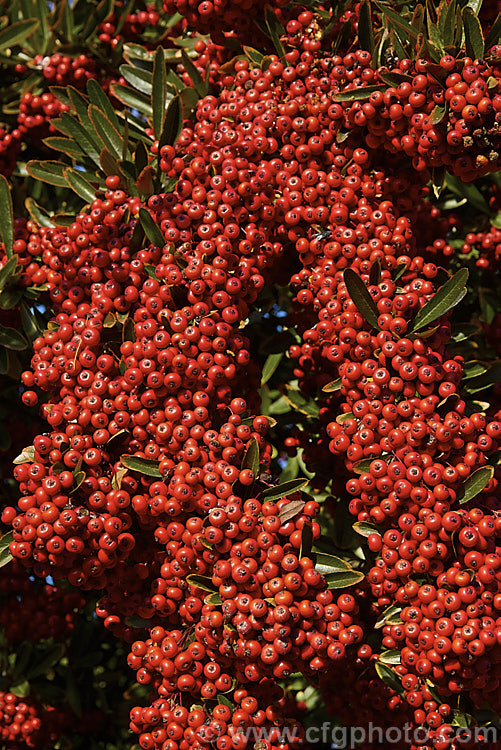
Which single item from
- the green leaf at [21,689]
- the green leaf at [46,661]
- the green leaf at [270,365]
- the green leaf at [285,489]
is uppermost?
the green leaf at [285,489]

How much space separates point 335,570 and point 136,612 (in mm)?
914

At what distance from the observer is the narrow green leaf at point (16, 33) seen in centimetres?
452

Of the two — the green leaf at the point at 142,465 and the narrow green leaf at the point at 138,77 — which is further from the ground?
the narrow green leaf at the point at 138,77

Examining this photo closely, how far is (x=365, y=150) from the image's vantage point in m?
3.36

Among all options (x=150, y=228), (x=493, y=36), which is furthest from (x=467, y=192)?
(x=150, y=228)

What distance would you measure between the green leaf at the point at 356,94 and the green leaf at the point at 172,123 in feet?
2.58

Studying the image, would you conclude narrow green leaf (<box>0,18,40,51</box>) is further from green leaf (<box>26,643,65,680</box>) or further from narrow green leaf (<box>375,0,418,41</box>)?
green leaf (<box>26,643,65,680</box>)

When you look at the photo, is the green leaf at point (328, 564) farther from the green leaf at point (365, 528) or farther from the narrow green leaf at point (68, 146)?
the narrow green leaf at point (68, 146)

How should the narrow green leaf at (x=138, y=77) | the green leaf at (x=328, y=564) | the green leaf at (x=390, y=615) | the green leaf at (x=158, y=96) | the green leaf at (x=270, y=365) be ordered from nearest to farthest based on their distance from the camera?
the green leaf at (x=328, y=564) → the green leaf at (x=390, y=615) → the green leaf at (x=158, y=96) → the narrow green leaf at (x=138, y=77) → the green leaf at (x=270, y=365)

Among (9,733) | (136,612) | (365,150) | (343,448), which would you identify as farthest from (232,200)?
(9,733)

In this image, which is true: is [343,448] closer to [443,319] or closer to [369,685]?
[443,319]

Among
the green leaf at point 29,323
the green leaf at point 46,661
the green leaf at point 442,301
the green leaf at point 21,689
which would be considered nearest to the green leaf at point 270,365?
the green leaf at point 29,323

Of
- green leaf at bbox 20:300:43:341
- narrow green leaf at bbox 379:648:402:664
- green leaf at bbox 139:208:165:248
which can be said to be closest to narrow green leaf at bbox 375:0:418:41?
green leaf at bbox 139:208:165:248

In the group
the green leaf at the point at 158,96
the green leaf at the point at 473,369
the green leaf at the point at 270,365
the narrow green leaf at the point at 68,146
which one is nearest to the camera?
the green leaf at the point at 473,369
